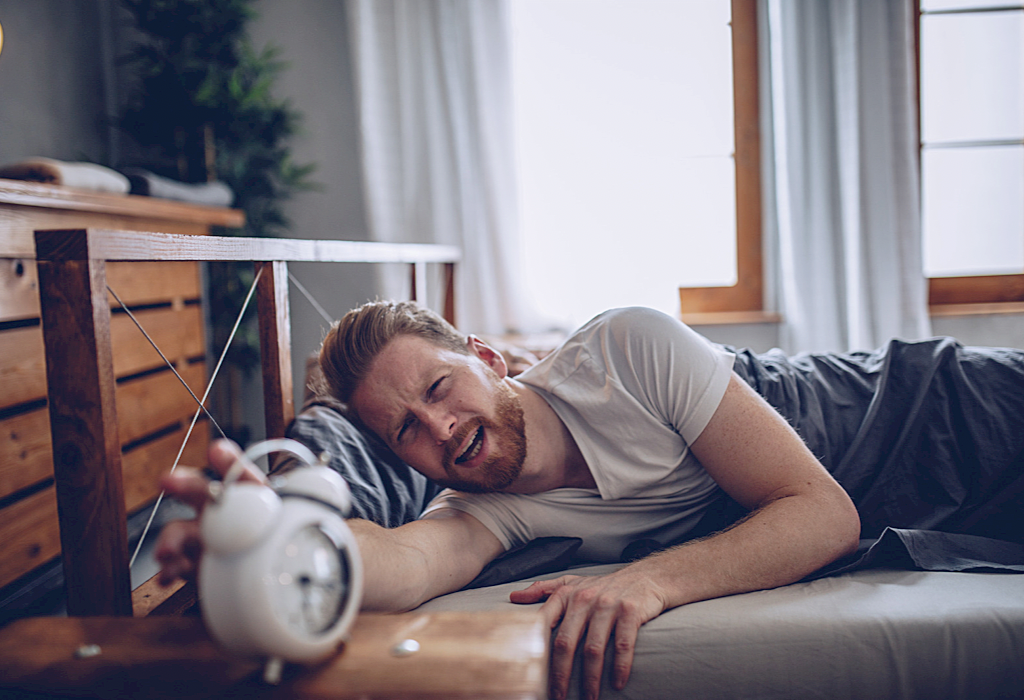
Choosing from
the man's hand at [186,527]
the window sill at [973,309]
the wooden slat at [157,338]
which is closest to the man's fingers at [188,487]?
the man's hand at [186,527]

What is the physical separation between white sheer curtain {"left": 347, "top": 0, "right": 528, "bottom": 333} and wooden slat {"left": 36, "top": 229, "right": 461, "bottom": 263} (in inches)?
46.2

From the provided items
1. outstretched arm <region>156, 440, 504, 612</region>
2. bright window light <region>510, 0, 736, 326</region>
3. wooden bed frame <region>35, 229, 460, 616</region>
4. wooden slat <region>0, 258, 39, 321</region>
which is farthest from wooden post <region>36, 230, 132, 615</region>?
bright window light <region>510, 0, 736, 326</region>

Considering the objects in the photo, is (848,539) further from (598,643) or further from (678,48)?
(678,48)

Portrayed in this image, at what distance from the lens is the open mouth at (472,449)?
1.03 metres

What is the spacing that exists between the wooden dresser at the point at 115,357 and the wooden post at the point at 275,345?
636 millimetres

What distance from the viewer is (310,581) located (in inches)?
20.0

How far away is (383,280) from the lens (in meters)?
2.54

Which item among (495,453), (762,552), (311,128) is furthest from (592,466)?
(311,128)

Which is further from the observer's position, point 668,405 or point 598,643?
point 668,405

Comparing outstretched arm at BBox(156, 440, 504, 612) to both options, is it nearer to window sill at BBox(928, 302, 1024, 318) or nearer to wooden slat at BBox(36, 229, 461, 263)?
wooden slat at BBox(36, 229, 461, 263)

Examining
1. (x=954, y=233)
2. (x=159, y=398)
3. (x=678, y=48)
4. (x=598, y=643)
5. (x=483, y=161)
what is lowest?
(x=598, y=643)

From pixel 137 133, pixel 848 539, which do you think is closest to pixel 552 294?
pixel 137 133

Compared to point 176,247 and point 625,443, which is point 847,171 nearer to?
point 625,443

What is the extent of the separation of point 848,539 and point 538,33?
2218mm
